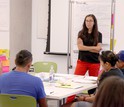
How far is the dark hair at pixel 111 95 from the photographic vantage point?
144 centimetres

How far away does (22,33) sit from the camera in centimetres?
675

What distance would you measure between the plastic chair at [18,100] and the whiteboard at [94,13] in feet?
10.5

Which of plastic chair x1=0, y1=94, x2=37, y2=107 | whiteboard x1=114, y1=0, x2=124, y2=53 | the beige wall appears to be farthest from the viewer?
the beige wall

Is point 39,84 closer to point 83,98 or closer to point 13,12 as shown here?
point 83,98

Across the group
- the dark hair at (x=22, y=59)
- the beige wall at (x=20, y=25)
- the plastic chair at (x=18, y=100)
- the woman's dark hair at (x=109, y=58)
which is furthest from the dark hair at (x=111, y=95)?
the beige wall at (x=20, y=25)

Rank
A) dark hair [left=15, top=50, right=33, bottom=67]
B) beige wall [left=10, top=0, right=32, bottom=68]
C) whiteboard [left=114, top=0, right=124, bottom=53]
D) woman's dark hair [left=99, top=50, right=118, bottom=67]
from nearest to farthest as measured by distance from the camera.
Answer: dark hair [left=15, top=50, right=33, bottom=67] → woman's dark hair [left=99, top=50, right=118, bottom=67] → whiteboard [left=114, top=0, right=124, bottom=53] → beige wall [left=10, top=0, right=32, bottom=68]

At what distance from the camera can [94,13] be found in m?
5.66

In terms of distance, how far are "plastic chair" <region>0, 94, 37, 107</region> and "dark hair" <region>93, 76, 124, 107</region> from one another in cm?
129

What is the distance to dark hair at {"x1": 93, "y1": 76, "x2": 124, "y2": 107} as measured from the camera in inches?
56.7

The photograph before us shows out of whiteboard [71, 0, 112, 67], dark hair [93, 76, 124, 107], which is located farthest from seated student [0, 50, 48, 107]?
whiteboard [71, 0, 112, 67]

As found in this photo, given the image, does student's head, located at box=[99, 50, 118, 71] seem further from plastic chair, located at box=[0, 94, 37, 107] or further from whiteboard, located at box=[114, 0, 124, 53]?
whiteboard, located at box=[114, 0, 124, 53]

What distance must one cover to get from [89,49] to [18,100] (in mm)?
2434

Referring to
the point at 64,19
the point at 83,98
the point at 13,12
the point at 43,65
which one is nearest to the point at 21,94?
the point at 83,98

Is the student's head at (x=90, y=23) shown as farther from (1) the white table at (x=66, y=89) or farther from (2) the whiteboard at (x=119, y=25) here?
(1) the white table at (x=66, y=89)
